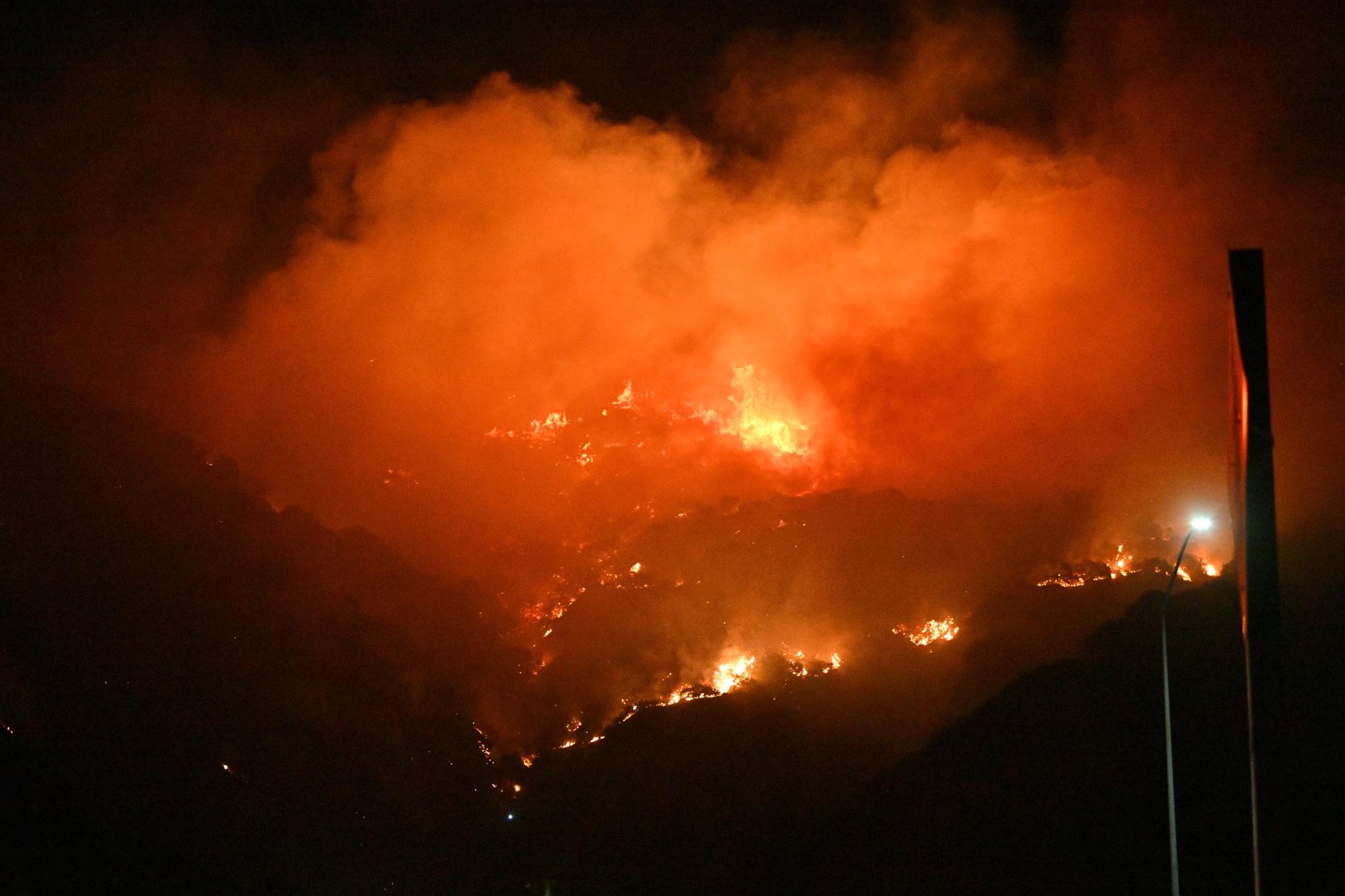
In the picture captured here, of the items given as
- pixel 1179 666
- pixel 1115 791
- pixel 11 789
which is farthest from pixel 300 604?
pixel 1179 666

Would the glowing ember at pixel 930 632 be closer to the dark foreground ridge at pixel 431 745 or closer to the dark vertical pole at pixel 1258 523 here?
the dark foreground ridge at pixel 431 745

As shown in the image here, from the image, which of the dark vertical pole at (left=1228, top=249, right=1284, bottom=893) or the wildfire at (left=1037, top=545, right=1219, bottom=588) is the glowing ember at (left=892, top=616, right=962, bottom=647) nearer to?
the wildfire at (left=1037, top=545, right=1219, bottom=588)

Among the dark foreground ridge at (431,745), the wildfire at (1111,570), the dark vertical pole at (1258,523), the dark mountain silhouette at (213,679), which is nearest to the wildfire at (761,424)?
the dark foreground ridge at (431,745)

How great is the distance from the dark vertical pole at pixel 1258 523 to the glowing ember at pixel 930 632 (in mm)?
18256

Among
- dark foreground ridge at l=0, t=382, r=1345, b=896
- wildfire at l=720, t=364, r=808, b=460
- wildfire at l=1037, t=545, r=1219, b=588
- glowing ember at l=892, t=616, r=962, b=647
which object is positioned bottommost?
dark foreground ridge at l=0, t=382, r=1345, b=896

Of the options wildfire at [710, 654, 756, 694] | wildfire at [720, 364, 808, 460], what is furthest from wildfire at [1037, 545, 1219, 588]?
wildfire at [710, 654, 756, 694]

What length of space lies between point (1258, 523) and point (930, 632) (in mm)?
19842

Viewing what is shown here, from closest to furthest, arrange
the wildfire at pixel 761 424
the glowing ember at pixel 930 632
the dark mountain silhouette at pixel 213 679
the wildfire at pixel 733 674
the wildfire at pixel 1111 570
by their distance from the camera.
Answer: the dark mountain silhouette at pixel 213 679 → the wildfire at pixel 733 674 → the glowing ember at pixel 930 632 → the wildfire at pixel 1111 570 → the wildfire at pixel 761 424

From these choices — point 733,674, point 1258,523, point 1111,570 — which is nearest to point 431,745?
point 733,674

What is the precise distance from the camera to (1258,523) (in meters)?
7.40

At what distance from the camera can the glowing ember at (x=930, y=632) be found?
85.9 ft

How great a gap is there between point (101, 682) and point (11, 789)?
160 inches

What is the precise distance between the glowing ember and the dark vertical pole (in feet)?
59.9

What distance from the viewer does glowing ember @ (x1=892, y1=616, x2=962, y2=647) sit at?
2617 cm
